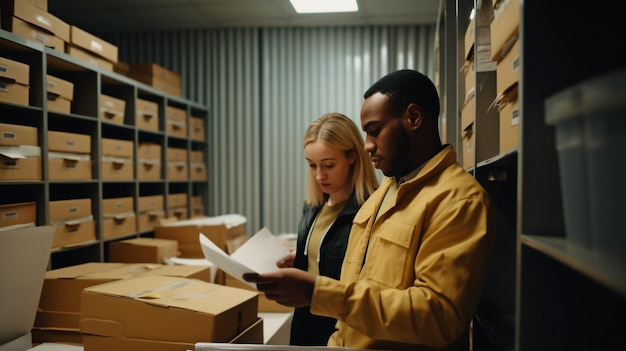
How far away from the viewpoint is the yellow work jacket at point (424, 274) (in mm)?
974

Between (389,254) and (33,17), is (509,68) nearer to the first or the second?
(389,254)

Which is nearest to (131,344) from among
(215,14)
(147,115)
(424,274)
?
(424,274)

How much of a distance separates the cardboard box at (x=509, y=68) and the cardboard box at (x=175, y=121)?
10.2ft

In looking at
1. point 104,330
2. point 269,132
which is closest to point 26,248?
point 104,330

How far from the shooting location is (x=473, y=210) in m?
1.02

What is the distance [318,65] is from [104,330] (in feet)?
11.3

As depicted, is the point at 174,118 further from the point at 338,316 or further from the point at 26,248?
the point at 338,316

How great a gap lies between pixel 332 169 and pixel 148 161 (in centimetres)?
215

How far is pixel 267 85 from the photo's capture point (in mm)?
4543

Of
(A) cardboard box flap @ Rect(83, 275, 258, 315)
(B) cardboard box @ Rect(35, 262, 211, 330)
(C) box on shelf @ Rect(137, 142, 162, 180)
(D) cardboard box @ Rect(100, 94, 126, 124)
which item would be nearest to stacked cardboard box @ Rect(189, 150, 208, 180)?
(C) box on shelf @ Rect(137, 142, 162, 180)

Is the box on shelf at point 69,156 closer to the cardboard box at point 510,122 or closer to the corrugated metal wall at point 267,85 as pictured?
the corrugated metal wall at point 267,85

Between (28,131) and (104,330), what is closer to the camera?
(104,330)

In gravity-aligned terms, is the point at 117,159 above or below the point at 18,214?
above

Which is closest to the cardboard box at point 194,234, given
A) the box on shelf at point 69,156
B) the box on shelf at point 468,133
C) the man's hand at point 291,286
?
the box on shelf at point 69,156
